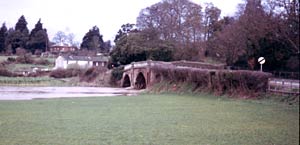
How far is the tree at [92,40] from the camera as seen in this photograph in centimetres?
6862

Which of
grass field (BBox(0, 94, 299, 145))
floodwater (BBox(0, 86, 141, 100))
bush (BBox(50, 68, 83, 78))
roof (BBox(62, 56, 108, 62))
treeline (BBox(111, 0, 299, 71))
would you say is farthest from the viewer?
roof (BBox(62, 56, 108, 62))

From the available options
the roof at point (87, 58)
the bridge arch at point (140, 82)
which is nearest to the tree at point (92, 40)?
the roof at point (87, 58)

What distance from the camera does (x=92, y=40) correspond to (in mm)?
70500

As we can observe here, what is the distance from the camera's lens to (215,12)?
201ft

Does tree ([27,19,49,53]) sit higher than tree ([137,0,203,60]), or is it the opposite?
tree ([137,0,203,60])

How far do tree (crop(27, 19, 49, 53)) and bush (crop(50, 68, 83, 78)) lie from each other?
11.4 m

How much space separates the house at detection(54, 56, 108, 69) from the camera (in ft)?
181

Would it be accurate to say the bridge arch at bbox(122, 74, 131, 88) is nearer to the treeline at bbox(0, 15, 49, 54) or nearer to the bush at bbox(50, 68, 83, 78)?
the bush at bbox(50, 68, 83, 78)

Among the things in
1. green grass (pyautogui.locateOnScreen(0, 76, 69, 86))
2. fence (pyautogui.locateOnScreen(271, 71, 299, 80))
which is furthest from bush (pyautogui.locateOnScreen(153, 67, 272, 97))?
green grass (pyautogui.locateOnScreen(0, 76, 69, 86))

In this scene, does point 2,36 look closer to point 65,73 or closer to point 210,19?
point 65,73

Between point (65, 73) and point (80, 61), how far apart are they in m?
9.63

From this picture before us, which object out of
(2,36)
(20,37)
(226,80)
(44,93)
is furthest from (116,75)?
(226,80)

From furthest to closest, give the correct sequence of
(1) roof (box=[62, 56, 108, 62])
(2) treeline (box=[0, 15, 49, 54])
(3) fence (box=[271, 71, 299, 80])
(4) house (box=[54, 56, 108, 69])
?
(1) roof (box=[62, 56, 108, 62]) < (4) house (box=[54, 56, 108, 69]) < (3) fence (box=[271, 71, 299, 80]) < (2) treeline (box=[0, 15, 49, 54])

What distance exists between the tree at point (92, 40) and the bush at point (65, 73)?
963 cm
